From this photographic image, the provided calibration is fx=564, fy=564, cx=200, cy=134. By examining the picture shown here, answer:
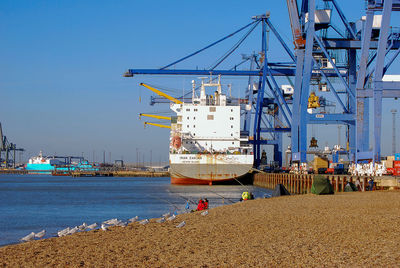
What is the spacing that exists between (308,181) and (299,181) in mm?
3387

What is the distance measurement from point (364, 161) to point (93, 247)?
26504mm

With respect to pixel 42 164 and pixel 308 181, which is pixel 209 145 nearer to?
pixel 308 181

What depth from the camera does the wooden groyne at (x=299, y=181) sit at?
103 feet

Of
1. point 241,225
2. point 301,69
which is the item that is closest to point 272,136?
point 301,69

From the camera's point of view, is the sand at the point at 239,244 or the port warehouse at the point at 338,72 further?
the port warehouse at the point at 338,72

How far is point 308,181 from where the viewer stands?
115ft

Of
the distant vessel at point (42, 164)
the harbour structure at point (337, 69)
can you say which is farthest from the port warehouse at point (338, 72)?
the distant vessel at point (42, 164)

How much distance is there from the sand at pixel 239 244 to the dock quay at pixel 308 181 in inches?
448

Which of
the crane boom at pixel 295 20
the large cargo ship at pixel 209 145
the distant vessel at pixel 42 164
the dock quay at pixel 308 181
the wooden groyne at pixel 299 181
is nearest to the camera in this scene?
the dock quay at pixel 308 181

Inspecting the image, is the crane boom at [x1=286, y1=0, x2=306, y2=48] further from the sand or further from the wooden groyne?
the sand

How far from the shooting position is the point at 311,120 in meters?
39.1

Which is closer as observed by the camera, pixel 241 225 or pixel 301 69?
pixel 241 225

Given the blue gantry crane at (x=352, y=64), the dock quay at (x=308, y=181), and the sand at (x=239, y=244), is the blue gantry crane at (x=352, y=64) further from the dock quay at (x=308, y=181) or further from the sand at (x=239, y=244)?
the sand at (x=239, y=244)

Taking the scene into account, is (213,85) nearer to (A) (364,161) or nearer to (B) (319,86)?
(B) (319,86)
